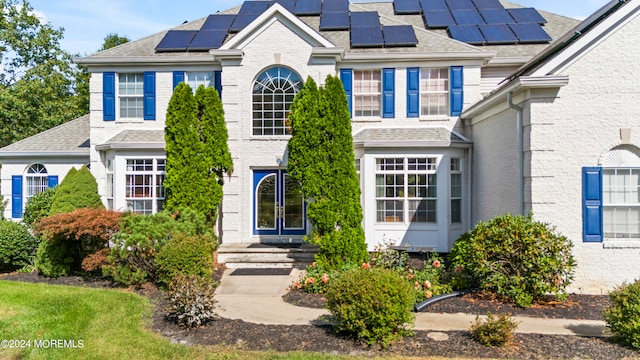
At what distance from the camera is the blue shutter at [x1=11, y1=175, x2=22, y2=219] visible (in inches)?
606

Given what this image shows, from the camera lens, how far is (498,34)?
46.7 ft

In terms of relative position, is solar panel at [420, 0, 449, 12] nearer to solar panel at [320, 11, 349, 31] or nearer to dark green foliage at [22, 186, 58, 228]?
solar panel at [320, 11, 349, 31]

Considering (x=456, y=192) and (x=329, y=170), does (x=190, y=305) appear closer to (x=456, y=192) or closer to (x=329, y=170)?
(x=329, y=170)

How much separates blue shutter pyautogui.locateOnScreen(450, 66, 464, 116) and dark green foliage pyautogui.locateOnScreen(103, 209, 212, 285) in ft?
29.0

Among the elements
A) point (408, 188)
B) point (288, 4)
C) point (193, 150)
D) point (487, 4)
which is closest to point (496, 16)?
point (487, 4)

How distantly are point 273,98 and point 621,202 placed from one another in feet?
30.4

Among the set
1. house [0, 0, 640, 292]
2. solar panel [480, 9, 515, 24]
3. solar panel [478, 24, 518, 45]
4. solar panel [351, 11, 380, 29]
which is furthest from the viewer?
solar panel [480, 9, 515, 24]

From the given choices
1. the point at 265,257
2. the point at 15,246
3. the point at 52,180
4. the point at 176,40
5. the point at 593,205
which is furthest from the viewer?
the point at 52,180

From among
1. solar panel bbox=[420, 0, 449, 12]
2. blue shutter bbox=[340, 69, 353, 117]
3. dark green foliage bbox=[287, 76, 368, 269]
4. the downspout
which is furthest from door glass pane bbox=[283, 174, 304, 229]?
solar panel bbox=[420, 0, 449, 12]

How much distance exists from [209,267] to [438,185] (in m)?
6.75

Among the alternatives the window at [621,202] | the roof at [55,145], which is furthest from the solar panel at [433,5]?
the roof at [55,145]

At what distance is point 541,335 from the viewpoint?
240 inches

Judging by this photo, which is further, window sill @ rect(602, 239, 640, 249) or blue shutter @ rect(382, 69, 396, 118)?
blue shutter @ rect(382, 69, 396, 118)

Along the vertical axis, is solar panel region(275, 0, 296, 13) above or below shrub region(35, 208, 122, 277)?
above
